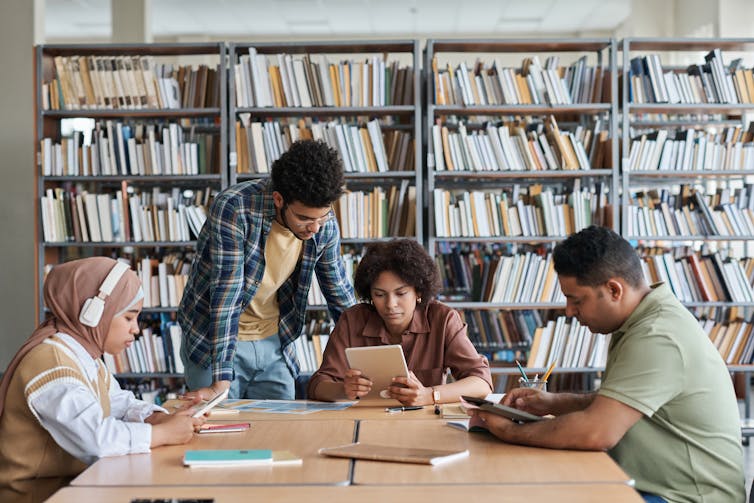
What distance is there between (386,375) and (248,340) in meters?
0.57

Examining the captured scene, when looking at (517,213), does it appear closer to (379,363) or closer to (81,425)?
(379,363)

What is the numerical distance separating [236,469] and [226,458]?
52 mm

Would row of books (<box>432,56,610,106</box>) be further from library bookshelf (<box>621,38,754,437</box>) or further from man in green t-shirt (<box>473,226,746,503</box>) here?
man in green t-shirt (<box>473,226,746,503</box>)

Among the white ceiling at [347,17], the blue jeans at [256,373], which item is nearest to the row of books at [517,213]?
the blue jeans at [256,373]

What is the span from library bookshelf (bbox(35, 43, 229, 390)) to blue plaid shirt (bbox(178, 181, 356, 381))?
2260mm

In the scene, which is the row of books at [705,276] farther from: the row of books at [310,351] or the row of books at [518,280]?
the row of books at [310,351]

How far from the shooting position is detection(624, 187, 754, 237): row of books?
206 inches

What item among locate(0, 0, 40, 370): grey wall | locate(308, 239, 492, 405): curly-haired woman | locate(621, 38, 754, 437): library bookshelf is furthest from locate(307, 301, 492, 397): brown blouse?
locate(0, 0, 40, 370): grey wall

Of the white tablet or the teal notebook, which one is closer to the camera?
the teal notebook

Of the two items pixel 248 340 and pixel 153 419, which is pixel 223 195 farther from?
pixel 153 419

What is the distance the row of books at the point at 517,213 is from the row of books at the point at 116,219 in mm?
1472

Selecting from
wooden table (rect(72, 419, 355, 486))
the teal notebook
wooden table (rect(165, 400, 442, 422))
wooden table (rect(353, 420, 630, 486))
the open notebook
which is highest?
the teal notebook

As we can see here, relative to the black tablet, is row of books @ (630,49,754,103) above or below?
above

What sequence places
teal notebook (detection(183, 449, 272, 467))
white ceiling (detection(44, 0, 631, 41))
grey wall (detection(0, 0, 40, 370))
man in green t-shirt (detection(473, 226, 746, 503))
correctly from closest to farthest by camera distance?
teal notebook (detection(183, 449, 272, 467))
man in green t-shirt (detection(473, 226, 746, 503))
grey wall (detection(0, 0, 40, 370))
white ceiling (detection(44, 0, 631, 41))
